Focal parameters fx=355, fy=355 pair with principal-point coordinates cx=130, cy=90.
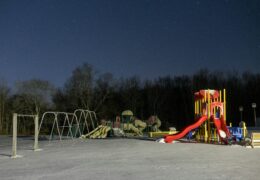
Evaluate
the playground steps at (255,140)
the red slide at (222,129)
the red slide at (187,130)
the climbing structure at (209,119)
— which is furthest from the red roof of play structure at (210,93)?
the playground steps at (255,140)

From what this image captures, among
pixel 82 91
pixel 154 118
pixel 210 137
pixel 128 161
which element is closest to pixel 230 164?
pixel 128 161

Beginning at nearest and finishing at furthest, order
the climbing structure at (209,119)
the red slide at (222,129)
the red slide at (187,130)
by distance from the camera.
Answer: the red slide at (222,129) < the climbing structure at (209,119) < the red slide at (187,130)

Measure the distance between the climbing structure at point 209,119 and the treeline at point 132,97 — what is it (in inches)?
1188

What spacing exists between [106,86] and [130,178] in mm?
51944

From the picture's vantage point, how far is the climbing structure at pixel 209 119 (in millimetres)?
20156

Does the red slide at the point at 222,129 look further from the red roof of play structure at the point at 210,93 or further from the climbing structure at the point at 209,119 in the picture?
the red roof of play structure at the point at 210,93

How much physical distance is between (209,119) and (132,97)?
4249cm

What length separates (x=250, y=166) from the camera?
10.3m

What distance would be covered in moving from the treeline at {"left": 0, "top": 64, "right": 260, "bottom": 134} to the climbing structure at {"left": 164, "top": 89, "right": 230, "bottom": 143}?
30181 millimetres

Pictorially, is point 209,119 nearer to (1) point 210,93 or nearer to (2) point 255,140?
(1) point 210,93

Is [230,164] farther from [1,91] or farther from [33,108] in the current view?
[1,91]

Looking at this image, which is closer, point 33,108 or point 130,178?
point 130,178

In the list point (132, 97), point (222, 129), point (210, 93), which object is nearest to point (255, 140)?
point (222, 129)

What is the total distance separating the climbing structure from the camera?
66.1 feet
